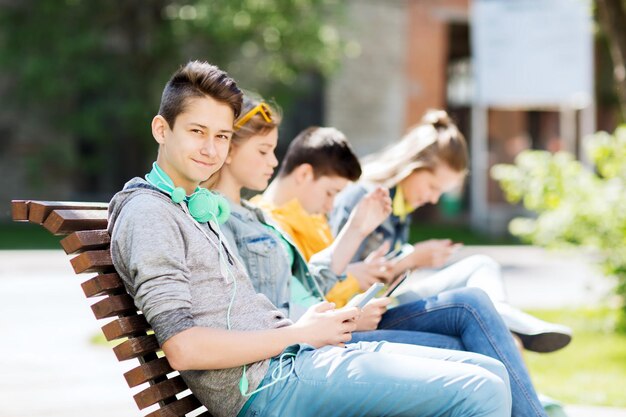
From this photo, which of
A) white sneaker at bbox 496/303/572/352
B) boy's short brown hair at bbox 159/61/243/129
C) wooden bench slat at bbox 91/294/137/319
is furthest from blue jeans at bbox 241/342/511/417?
white sneaker at bbox 496/303/572/352

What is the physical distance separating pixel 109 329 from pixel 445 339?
118 centimetres

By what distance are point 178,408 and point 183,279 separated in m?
0.43

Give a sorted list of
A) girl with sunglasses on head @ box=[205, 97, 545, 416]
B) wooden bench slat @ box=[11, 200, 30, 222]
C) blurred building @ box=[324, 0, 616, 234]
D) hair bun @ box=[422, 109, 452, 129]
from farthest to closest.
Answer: blurred building @ box=[324, 0, 616, 234] → hair bun @ box=[422, 109, 452, 129] → girl with sunglasses on head @ box=[205, 97, 545, 416] → wooden bench slat @ box=[11, 200, 30, 222]

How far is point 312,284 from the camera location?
11.2 ft

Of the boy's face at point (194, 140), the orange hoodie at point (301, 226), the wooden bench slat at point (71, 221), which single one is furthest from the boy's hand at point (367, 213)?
the wooden bench slat at point (71, 221)

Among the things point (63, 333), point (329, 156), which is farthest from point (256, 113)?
point (63, 333)

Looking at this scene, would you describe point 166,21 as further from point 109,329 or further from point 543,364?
point 109,329

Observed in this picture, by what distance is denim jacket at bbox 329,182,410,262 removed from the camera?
4.28 meters

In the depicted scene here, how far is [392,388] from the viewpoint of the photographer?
2490 mm

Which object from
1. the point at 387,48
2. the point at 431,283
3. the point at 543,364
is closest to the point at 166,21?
the point at 387,48

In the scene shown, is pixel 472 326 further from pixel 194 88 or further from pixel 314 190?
pixel 194 88

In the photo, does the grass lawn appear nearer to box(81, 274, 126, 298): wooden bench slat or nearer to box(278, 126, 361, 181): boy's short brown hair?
box(278, 126, 361, 181): boy's short brown hair

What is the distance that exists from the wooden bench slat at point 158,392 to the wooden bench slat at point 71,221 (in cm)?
48

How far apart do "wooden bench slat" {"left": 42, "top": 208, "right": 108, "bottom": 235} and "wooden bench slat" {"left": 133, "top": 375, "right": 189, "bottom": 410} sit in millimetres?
480
